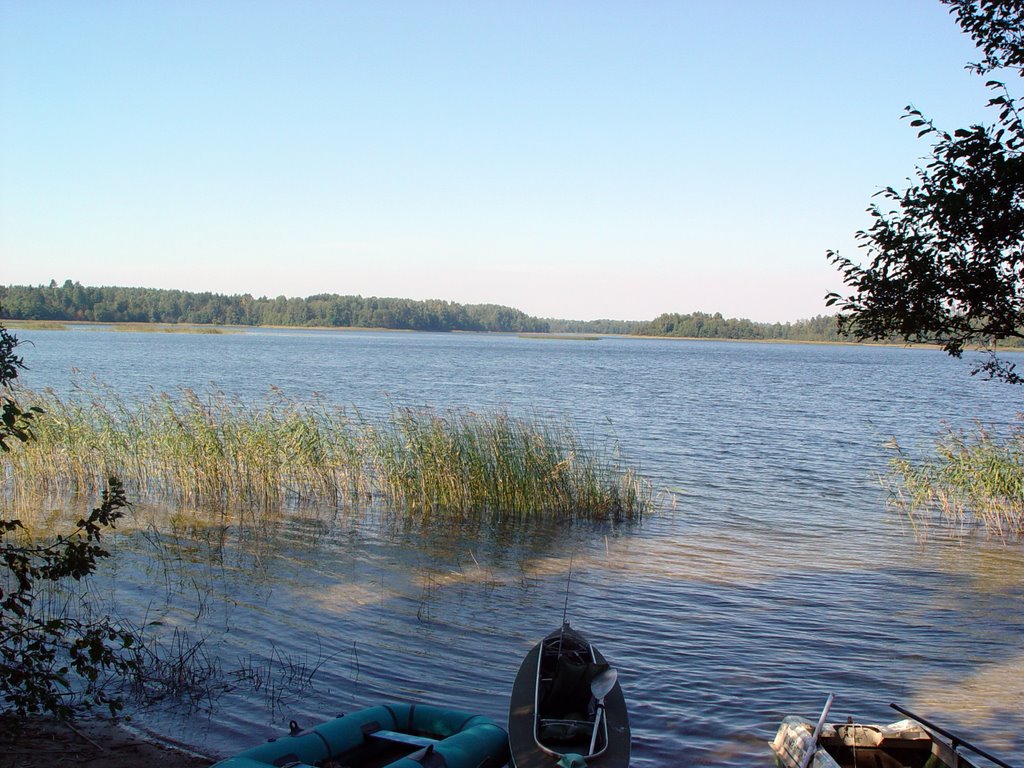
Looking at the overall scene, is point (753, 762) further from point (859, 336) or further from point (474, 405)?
point (474, 405)

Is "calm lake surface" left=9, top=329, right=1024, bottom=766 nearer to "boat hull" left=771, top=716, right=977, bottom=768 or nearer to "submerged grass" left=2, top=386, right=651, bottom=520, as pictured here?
"submerged grass" left=2, top=386, right=651, bottom=520

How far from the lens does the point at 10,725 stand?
6750 mm

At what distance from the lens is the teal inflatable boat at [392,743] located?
6.27 meters

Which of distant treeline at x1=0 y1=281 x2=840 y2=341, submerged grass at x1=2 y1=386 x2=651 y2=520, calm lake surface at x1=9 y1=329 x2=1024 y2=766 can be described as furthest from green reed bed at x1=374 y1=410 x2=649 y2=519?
distant treeline at x1=0 y1=281 x2=840 y2=341

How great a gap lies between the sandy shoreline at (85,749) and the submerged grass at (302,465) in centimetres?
968

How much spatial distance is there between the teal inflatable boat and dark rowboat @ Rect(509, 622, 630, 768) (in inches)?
11.3

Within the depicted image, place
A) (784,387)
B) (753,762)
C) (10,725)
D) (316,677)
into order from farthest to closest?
(784,387)
(316,677)
(753,762)
(10,725)

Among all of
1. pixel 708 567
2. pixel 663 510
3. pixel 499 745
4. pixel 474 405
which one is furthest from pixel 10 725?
pixel 474 405

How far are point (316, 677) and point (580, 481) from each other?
9155 mm

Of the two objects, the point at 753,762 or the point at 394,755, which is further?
→ the point at 753,762

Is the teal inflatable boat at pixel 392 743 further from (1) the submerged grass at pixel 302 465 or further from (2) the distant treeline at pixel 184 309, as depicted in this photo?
(2) the distant treeline at pixel 184 309

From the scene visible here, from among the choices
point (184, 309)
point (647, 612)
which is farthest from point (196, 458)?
point (184, 309)

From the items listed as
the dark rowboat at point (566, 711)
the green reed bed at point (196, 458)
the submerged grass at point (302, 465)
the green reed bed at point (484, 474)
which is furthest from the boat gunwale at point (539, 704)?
the green reed bed at point (196, 458)

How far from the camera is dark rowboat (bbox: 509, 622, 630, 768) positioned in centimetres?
639
